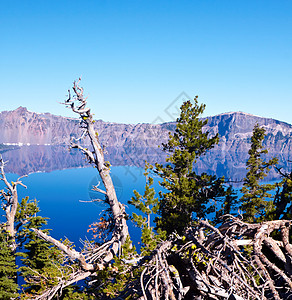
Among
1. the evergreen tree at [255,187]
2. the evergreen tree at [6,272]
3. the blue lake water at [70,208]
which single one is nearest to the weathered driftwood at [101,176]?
the evergreen tree at [6,272]

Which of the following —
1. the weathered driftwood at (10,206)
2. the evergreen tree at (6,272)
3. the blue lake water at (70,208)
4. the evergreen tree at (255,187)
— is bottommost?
the blue lake water at (70,208)

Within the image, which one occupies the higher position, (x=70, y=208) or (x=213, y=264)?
(x=213, y=264)

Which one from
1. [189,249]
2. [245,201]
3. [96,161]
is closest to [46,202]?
[245,201]

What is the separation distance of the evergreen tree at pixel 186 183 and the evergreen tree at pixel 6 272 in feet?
39.1

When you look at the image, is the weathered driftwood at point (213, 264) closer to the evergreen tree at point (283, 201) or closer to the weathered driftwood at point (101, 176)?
the evergreen tree at point (283, 201)

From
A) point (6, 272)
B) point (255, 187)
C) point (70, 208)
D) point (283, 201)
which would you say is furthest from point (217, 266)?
point (70, 208)

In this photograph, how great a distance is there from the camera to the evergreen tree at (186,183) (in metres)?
22.1

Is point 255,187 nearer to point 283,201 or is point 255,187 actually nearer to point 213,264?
point 283,201

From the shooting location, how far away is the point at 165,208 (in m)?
23.5

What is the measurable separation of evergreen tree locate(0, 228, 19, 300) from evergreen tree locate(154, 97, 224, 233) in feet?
39.1

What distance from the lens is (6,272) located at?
16.9 metres

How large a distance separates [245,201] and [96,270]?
2672 centimetres

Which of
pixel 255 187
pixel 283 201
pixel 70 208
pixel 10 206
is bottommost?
pixel 70 208

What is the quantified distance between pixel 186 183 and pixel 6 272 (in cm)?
1530
